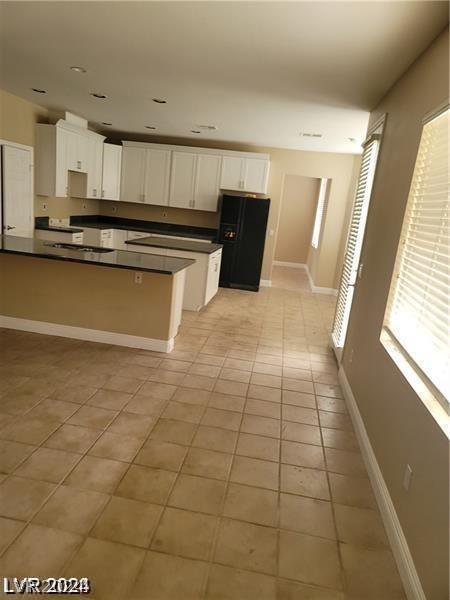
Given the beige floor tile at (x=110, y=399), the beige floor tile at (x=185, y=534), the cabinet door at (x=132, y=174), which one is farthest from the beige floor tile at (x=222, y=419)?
the cabinet door at (x=132, y=174)

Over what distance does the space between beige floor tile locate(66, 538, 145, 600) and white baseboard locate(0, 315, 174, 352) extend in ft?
7.59

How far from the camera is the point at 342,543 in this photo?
188 centimetres

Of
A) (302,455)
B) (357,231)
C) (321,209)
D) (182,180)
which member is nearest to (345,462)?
(302,455)

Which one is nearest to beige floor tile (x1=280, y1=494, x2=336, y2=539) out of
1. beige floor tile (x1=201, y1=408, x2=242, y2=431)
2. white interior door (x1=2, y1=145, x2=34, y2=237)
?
beige floor tile (x1=201, y1=408, x2=242, y2=431)

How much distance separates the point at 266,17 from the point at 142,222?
19.3 ft

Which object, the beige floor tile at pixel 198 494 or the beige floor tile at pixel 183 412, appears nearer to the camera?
the beige floor tile at pixel 198 494

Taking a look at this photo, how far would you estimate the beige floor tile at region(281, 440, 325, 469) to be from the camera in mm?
2467

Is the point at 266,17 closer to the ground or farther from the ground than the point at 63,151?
farther from the ground

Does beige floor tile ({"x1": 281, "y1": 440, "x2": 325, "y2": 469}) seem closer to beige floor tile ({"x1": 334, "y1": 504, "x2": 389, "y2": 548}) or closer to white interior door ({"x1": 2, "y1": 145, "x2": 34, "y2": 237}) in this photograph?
beige floor tile ({"x1": 334, "y1": 504, "x2": 389, "y2": 548})

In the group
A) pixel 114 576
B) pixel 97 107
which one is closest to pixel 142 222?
pixel 97 107

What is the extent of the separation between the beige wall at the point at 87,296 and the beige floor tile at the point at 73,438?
4.97 feet

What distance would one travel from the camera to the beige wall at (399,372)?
151 cm

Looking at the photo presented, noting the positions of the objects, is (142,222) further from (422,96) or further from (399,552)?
(399,552)

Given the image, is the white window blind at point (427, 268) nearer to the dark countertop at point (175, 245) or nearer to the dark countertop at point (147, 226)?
the dark countertop at point (175, 245)
